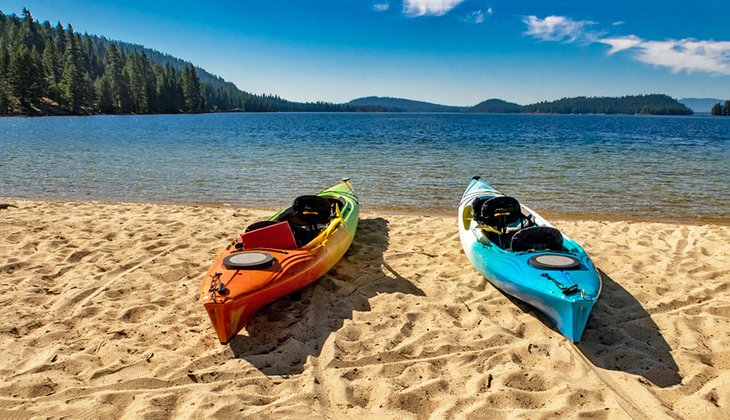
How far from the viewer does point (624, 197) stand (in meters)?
13.4

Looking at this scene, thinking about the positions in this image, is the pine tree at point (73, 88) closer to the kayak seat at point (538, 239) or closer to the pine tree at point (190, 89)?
the pine tree at point (190, 89)

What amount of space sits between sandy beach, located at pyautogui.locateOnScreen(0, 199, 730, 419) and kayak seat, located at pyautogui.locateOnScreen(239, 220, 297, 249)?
0.81 meters

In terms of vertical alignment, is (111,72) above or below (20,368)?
above

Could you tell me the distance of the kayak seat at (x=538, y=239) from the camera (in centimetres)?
612

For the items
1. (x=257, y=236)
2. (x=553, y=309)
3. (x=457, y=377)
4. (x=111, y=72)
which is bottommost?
(x=457, y=377)

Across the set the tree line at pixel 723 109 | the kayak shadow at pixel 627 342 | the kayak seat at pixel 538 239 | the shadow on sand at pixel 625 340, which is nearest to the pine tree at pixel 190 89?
the kayak seat at pixel 538 239

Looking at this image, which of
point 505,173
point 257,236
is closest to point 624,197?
point 505,173

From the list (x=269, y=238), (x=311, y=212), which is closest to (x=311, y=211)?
(x=311, y=212)

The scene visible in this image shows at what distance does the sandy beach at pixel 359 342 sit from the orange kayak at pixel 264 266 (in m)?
0.34

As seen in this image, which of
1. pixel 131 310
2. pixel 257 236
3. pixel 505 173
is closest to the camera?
pixel 131 310

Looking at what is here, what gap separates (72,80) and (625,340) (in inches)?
3821

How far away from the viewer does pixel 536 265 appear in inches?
212

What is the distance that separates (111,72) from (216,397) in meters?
109

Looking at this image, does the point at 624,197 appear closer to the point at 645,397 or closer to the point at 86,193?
the point at 645,397
